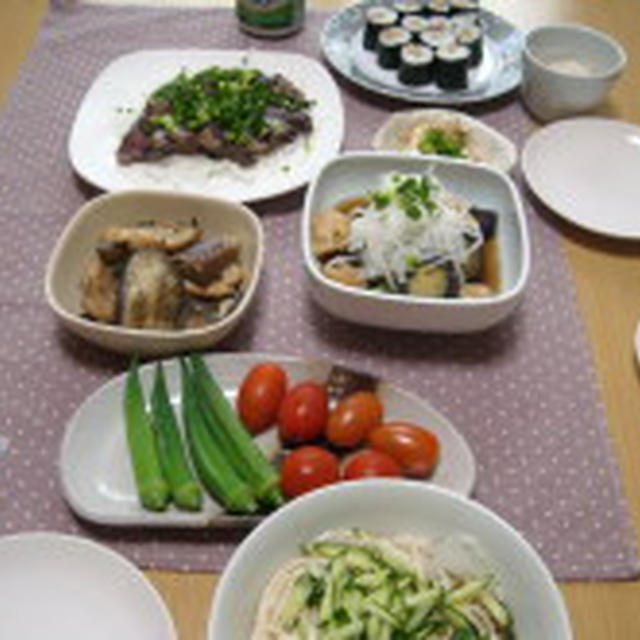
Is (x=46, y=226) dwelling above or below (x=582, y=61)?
below

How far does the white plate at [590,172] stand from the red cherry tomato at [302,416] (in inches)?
24.5

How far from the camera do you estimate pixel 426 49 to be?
177cm

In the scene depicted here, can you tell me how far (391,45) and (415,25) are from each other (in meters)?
0.09

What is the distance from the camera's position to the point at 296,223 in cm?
149

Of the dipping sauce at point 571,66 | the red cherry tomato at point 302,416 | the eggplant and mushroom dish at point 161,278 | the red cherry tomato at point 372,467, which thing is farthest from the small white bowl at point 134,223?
the dipping sauce at point 571,66

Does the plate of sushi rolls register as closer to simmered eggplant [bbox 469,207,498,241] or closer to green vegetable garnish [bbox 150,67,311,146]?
green vegetable garnish [bbox 150,67,311,146]

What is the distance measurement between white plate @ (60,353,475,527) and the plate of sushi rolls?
79 cm

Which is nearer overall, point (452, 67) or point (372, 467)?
point (372, 467)

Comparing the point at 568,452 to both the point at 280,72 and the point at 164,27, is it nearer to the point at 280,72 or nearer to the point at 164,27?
the point at 280,72

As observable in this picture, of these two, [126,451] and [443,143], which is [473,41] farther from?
[126,451]

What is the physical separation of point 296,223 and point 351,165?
0.14m

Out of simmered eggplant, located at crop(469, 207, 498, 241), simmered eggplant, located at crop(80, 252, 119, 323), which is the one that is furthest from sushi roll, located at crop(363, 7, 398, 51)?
simmered eggplant, located at crop(80, 252, 119, 323)

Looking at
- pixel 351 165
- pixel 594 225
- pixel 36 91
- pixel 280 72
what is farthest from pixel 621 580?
pixel 36 91

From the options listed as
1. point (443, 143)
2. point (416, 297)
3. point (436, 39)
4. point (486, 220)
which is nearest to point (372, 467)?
point (416, 297)
